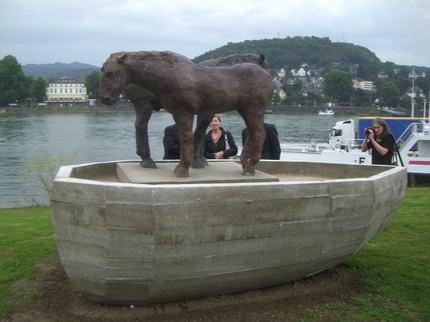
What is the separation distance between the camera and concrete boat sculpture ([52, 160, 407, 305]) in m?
3.94

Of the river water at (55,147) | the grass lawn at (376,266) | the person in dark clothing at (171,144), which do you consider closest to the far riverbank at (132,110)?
the river water at (55,147)

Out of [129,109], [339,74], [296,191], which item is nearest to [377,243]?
[296,191]

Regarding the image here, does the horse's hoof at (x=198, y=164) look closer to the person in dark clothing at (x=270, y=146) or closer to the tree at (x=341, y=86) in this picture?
the person in dark clothing at (x=270, y=146)

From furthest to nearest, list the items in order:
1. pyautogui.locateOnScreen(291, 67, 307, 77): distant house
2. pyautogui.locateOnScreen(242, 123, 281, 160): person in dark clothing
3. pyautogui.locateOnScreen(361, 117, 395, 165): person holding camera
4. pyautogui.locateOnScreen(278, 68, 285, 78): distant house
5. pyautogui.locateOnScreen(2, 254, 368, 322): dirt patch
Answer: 1. pyautogui.locateOnScreen(291, 67, 307, 77): distant house
2. pyautogui.locateOnScreen(278, 68, 285, 78): distant house
3. pyautogui.locateOnScreen(242, 123, 281, 160): person in dark clothing
4. pyautogui.locateOnScreen(361, 117, 395, 165): person holding camera
5. pyautogui.locateOnScreen(2, 254, 368, 322): dirt patch

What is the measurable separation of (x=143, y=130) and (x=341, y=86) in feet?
276

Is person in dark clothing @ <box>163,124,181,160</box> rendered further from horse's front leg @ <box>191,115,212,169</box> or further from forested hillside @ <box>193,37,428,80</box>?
forested hillside @ <box>193,37,428,80</box>

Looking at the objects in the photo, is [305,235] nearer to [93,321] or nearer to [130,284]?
[130,284]

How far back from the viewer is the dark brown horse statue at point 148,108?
5.14 m

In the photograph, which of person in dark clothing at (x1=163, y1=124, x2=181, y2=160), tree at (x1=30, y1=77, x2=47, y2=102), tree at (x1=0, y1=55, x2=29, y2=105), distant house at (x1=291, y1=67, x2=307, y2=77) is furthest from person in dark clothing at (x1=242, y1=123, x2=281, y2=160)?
distant house at (x1=291, y1=67, x2=307, y2=77)

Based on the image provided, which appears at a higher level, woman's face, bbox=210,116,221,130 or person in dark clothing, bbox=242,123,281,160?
woman's face, bbox=210,116,221,130

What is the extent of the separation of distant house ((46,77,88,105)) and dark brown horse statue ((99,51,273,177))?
9212 cm

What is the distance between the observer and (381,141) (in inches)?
284

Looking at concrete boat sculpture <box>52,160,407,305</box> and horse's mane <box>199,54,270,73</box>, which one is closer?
concrete boat sculpture <box>52,160,407,305</box>

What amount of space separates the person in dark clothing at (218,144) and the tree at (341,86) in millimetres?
81504
